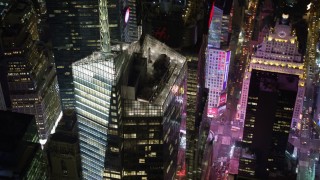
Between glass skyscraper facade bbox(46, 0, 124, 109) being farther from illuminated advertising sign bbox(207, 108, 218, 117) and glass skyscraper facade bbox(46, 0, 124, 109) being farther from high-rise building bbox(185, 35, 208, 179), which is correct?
illuminated advertising sign bbox(207, 108, 218, 117)

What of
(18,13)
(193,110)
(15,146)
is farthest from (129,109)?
(18,13)

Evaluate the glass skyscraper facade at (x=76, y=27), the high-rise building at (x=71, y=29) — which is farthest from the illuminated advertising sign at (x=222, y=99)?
Answer: the high-rise building at (x=71, y=29)

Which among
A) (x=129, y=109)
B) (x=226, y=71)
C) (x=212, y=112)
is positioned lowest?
(x=212, y=112)

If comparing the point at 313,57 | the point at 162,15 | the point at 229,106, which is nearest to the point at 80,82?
the point at 162,15

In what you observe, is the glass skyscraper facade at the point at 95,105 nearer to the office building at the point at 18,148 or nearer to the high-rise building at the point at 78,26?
the office building at the point at 18,148

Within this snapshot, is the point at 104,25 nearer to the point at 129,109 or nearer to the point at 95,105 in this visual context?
the point at 95,105
